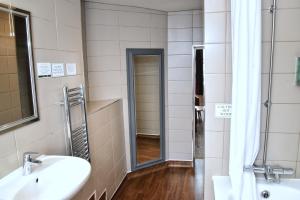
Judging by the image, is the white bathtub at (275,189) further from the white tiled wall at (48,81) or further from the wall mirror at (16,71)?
the wall mirror at (16,71)

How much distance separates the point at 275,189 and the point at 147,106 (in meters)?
2.31

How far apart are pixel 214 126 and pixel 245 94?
1.31 ft

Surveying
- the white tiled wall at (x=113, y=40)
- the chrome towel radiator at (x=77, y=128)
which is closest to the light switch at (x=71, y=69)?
the chrome towel radiator at (x=77, y=128)

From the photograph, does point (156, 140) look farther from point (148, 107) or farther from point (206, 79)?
point (206, 79)

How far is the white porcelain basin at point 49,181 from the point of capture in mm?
1257

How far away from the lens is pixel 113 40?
3305 millimetres

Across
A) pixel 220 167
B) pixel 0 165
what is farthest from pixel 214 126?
pixel 0 165

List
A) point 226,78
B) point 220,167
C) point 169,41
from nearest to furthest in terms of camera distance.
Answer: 1. point 226,78
2. point 220,167
3. point 169,41

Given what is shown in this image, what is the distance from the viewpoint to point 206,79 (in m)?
1.85

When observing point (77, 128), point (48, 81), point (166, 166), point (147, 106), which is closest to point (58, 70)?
point (48, 81)

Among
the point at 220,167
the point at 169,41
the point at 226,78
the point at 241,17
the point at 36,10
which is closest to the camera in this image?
the point at 241,17

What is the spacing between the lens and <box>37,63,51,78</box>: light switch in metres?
1.72

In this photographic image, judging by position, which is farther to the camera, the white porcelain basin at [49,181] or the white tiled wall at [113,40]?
the white tiled wall at [113,40]

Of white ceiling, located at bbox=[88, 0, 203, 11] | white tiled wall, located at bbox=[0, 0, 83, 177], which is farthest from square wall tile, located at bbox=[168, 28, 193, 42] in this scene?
white tiled wall, located at bbox=[0, 0, 83, 177]
